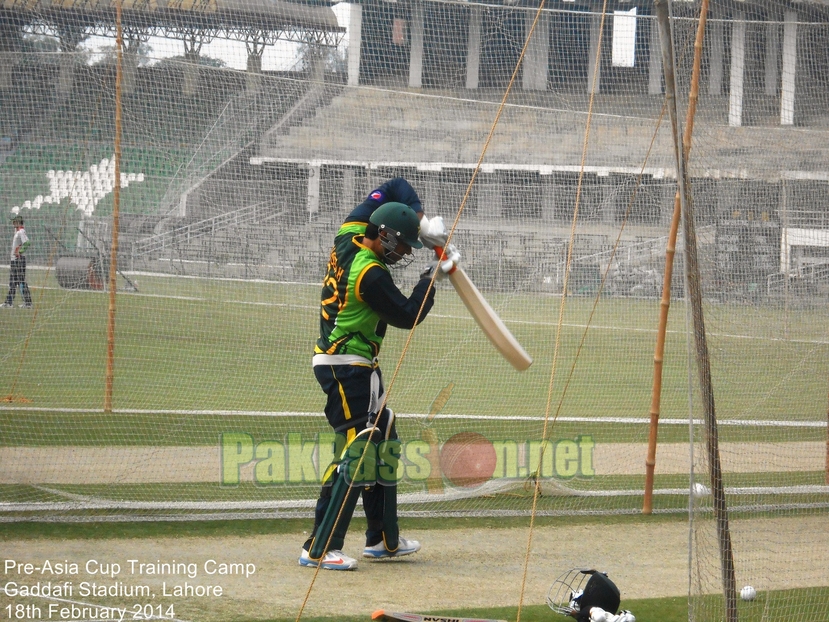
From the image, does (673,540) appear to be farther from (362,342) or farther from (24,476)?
(24,476)

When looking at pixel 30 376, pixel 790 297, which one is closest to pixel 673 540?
pixel 790 297

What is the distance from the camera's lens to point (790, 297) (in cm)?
696

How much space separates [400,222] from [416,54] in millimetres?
3321

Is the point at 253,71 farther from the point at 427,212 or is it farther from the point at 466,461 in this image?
the point at 466,461

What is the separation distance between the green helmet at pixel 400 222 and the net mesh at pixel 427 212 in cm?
129

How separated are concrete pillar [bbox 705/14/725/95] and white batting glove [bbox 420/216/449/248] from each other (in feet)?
9.04

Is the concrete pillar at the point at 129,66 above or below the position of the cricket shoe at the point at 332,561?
above

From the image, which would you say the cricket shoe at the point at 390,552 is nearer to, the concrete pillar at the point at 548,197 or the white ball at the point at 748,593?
the white ball at the point at 748,593

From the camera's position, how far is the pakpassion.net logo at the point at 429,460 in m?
6.98

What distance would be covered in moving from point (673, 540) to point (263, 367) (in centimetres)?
593

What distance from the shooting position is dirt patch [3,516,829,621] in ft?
14.7

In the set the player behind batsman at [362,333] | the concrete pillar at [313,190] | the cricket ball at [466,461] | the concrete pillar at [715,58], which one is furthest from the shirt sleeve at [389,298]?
the concrete pillar at [715,58]

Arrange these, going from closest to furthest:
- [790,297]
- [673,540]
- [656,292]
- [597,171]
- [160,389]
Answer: [673,540], [790,297], [597,171], [656,292], [160,389]

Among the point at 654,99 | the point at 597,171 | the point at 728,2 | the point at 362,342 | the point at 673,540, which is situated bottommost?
the point at 673,540
